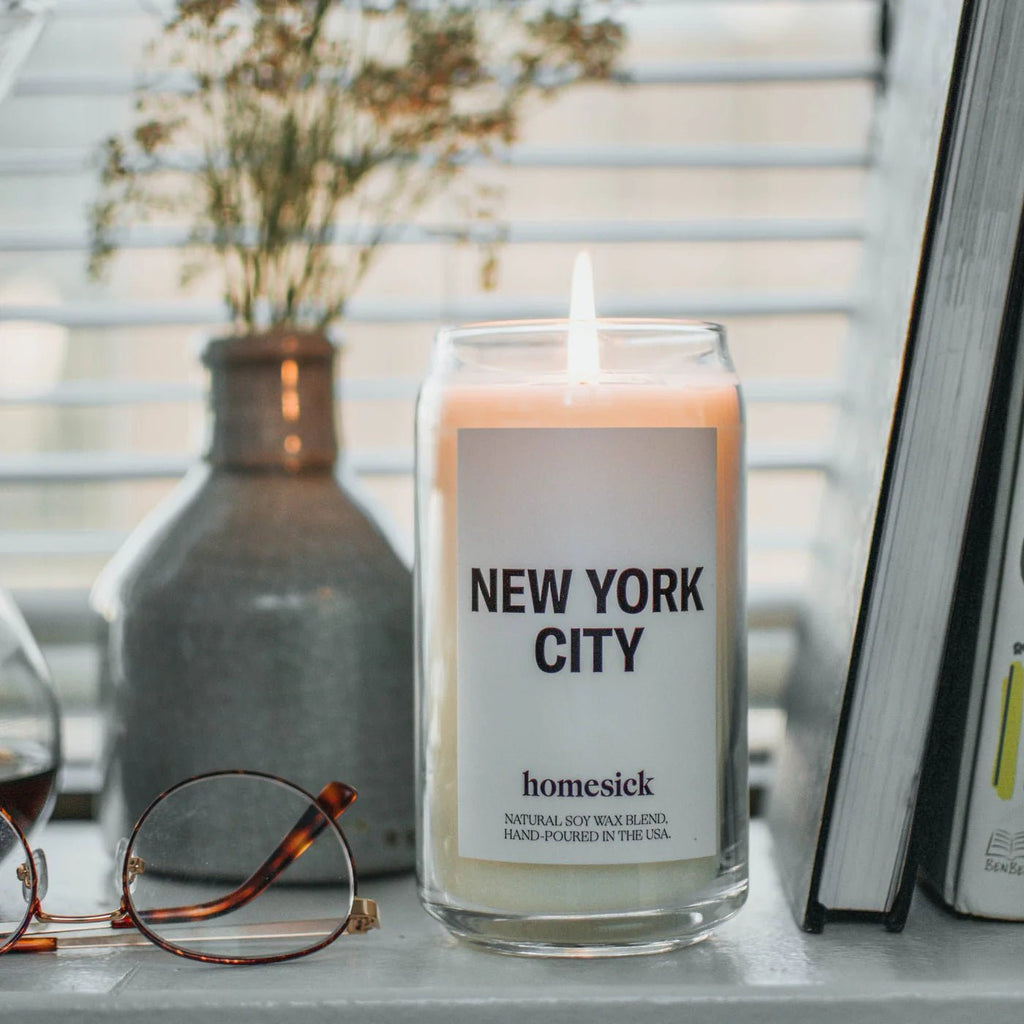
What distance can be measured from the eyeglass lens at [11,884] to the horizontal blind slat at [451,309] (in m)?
0.47

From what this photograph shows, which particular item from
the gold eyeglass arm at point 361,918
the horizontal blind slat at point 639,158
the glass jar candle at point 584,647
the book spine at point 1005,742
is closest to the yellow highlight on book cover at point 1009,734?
the book spine at point 1005,742

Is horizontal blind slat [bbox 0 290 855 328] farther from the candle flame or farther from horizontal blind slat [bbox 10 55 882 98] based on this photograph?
the candle flame

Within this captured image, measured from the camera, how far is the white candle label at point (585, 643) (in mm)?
516

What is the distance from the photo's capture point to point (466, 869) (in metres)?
0.53

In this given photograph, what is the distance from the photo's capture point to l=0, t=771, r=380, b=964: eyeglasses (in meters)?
0.56

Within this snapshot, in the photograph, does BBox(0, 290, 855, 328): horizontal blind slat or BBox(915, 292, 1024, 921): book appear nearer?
BBox(915, 292, 1024, 921): book

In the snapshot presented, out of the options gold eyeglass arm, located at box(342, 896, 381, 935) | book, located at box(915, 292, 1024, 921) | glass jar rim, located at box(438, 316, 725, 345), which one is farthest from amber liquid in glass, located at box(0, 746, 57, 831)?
book, located at box(915, 292, 1024, 921)

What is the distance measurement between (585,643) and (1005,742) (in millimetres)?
197

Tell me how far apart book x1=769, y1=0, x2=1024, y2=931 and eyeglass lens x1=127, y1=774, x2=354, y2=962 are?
0.72 feet

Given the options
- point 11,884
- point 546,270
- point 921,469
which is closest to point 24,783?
point 11,884

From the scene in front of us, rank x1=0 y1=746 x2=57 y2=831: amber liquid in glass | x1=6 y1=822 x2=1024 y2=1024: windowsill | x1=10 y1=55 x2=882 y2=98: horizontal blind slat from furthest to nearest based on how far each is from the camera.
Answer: x1=10 y1=55 x2=882 y2=98: horizontal blind slat < x1=0 y1=746 x2=57 y2=831: amber liquid in glass < x1=6 y1=822 x2=1024 y2=1024: windowsill

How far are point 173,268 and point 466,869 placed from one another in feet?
2.02

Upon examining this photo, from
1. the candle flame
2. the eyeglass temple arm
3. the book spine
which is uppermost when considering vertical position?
the candle flame

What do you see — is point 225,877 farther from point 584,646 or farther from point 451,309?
point 451,309
